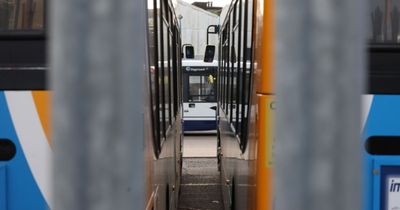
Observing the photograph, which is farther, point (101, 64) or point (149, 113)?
point (149, 113)

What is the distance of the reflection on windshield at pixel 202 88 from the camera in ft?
58.6

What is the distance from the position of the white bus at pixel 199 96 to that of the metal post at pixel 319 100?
16.8 metres

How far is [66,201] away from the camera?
91 centimetres

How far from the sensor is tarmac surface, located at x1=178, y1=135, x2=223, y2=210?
867 cm

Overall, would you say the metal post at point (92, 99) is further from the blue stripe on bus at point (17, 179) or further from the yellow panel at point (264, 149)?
the yellow panel at point (264, 149)

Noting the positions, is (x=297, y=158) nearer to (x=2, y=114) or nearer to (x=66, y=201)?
(x=66, y=201)

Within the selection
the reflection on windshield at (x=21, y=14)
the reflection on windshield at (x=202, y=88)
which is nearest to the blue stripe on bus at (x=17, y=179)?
the reflection on windshield at (x=21, y=14)

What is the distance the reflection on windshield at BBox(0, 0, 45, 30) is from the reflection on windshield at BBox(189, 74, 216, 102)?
15147mm

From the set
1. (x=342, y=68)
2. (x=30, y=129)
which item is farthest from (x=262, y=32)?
(x=342, y=68)

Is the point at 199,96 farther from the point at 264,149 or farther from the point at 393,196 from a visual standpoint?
the point at 393,196

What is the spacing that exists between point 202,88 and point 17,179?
15499 millimetres

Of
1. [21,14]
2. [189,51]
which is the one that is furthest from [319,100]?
[189,51]

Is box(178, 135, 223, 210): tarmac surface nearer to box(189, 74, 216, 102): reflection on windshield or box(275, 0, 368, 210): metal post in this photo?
box(189, 74, 216, 102): reflection on windshield

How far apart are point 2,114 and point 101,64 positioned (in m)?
1.76
